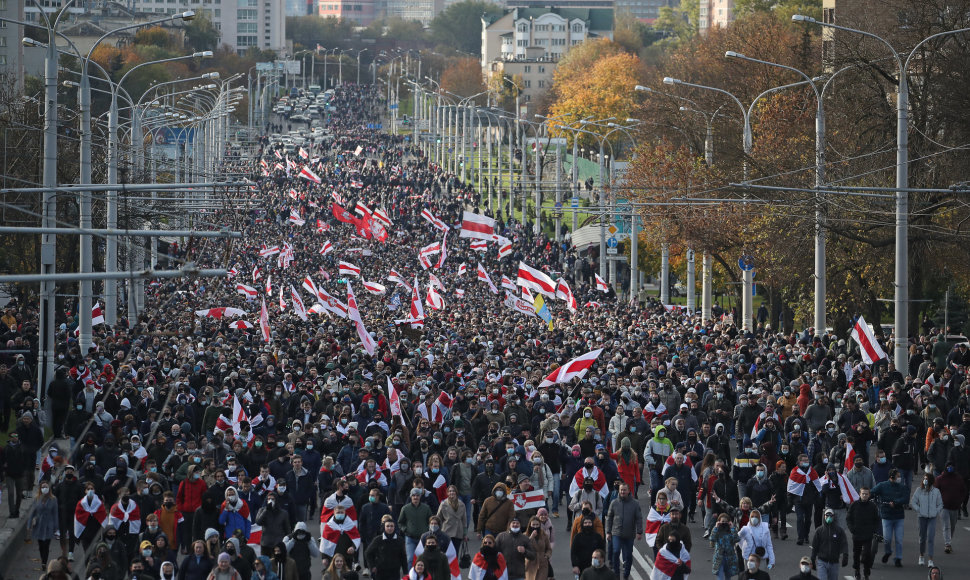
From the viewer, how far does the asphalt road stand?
58.1 feet

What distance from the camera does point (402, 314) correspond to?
43.8m

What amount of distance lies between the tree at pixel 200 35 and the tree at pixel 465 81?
85.3 feet

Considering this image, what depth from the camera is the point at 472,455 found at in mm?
19109

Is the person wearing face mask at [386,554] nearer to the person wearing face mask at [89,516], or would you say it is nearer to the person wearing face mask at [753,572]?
the person wearing face mask at [753,572]

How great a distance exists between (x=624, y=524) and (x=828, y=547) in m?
1.93

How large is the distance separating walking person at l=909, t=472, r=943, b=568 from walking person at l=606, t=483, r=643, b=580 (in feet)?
10.6

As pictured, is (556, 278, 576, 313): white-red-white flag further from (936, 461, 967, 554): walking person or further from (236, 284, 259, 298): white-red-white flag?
(936, 461, 967, 554): walking person

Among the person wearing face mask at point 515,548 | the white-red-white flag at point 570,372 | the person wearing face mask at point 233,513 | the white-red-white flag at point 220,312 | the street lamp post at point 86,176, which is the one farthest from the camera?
the white-red-white flag at point 220,312

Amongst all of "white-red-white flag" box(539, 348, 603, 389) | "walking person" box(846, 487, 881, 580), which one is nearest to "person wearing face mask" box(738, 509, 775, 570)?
"walking person" box(846, 487, 881, 580)

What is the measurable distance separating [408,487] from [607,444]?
426 cm

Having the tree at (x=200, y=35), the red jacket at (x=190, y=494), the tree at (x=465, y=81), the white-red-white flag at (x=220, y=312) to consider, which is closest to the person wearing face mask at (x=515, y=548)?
the red jacket at (x=190, y=494)

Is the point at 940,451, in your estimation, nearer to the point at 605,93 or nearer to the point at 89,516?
the point at 89,516

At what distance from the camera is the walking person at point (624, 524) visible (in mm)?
16812


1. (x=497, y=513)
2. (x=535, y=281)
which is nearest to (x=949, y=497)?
(x=497, y=513)
